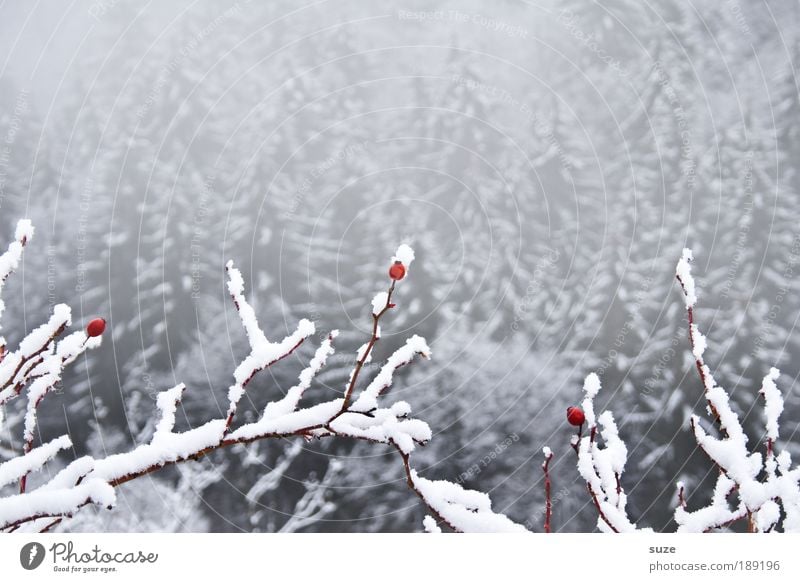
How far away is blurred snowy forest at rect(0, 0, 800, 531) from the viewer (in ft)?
5.48

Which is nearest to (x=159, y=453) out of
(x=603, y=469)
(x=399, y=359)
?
(x=399, y=359)

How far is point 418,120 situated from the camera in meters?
1.89

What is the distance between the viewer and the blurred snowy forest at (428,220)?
1.67m

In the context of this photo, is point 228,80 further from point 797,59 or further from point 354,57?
point 797,59

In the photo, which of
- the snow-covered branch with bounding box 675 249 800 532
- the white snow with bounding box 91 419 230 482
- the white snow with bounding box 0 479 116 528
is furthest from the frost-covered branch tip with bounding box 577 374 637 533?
the white snow with bounding box 0 479 116 528

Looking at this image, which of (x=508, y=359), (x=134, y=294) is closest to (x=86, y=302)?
(x=134, y=294)

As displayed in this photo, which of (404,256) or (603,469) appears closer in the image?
(404,256)

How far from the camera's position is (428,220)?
1935 mm

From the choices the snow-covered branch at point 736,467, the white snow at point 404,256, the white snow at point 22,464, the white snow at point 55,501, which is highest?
the white snow at point 404,256

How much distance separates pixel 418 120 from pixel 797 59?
41.1 inches

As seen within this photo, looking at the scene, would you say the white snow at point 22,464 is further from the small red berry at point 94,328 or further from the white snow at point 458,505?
the white snow at point 458,505

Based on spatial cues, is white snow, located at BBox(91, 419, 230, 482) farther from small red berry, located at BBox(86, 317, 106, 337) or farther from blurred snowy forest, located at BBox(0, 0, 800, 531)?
Answer: blurred snowy forest, located at BBox(0, 0, 800, 531)

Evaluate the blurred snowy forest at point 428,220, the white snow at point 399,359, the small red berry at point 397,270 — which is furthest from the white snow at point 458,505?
the blurred snowy forest at point 428,220

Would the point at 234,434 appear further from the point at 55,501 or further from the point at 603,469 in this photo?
the point at 603,469
